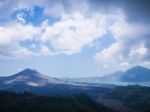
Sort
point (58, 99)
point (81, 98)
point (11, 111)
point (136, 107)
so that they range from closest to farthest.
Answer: point (11, 111) → point (58, 99) → point (81, 98) → point (136, 107)

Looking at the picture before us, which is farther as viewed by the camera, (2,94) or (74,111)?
(2,94)

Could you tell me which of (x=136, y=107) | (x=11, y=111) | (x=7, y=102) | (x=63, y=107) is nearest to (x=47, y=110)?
(x=63, y=107)

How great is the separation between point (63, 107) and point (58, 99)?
1257 cm

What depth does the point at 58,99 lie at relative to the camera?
13438 centimetres

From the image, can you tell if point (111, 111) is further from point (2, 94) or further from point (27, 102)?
point (2, 94)

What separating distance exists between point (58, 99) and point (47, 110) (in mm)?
18368

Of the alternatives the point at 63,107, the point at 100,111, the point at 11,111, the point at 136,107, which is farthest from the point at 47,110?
the point at 136,107

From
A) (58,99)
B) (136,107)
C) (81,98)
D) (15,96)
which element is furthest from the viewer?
(136,107)

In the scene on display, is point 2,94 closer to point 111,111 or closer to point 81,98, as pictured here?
point 81,98

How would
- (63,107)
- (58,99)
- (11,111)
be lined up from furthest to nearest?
(58,99) → (63,107) → (11,111)

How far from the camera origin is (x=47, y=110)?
116625 mm

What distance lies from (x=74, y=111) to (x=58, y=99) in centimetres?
1705

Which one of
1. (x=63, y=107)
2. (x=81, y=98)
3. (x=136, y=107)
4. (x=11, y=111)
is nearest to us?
(x=11, y=111)

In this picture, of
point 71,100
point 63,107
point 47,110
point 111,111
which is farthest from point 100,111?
point 47,110
